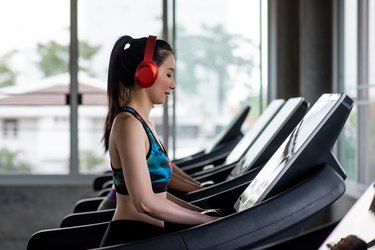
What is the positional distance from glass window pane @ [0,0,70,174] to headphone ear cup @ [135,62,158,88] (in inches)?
171

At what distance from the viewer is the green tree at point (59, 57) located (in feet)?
20.9

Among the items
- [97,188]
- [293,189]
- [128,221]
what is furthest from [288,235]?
[97,188]

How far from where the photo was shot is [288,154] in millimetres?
1980

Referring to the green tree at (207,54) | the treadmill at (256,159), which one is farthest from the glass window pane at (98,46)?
the treadmill at (256,159)

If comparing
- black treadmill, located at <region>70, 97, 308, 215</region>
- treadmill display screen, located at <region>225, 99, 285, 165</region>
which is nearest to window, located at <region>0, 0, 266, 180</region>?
treadmill display screen, located at <region>225, 99, 285, 165</region>

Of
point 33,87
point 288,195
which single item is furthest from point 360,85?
point 288,195

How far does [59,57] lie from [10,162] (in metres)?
0.95

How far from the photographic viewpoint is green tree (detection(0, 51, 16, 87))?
6422 mm

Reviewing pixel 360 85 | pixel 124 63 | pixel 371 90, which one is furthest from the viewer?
pixel 360 85

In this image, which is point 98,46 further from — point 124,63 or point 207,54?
point 124,63

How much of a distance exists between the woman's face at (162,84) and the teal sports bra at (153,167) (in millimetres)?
84

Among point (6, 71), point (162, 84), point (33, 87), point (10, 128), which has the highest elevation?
point (162, 84)

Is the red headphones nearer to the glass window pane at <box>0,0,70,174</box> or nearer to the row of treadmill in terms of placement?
the row of treadmill

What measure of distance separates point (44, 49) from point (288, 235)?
4920 millimetres
